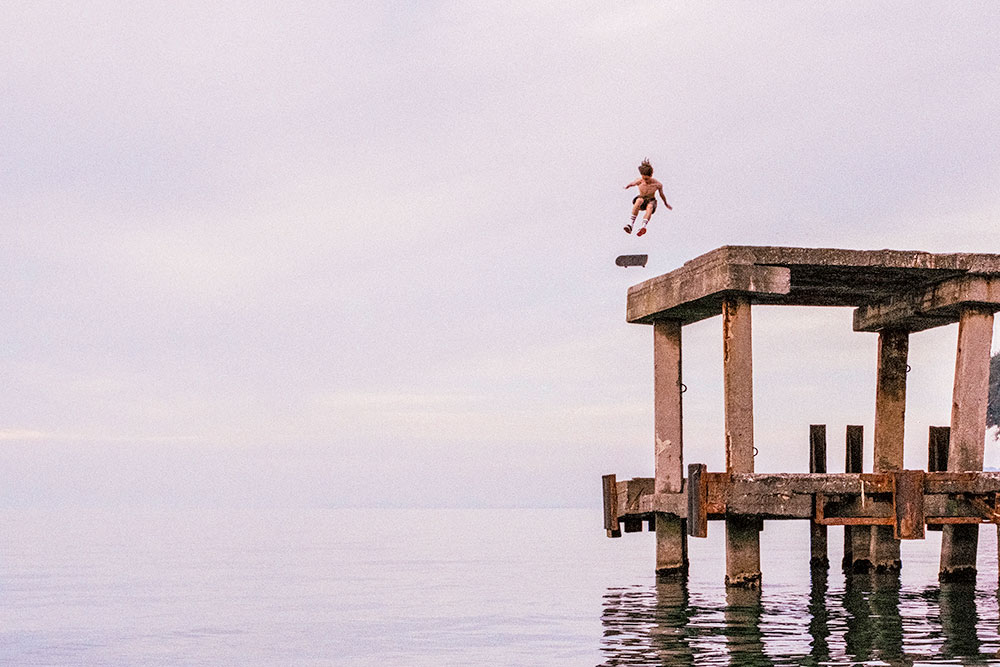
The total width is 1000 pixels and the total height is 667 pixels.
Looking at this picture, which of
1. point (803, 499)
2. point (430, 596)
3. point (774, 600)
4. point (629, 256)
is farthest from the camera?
point (430, 596)

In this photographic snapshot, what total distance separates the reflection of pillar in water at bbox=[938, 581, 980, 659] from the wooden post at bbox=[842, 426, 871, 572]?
3096 mm

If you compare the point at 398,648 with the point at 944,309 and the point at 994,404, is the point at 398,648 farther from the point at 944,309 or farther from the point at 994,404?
the point at 994,404

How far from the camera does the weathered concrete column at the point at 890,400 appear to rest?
3175cm

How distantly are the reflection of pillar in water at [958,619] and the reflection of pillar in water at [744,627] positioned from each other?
112 inches

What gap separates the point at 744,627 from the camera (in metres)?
25.1

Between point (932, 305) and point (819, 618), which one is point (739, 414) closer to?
point (819, 618)

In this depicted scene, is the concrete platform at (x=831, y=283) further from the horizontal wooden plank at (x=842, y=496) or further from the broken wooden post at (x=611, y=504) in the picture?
the broken wooden post at (x=611, y=504)

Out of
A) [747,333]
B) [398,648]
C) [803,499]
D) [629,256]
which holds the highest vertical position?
[629,256]

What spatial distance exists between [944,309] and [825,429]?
4913 millimetres

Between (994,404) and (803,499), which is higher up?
(994,404)

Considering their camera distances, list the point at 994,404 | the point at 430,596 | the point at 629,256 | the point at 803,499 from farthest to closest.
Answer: the point at 994,404
the point at 430,596
the point at 629,256
the point at 803,499

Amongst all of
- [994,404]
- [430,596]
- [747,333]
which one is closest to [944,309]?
[747,333]

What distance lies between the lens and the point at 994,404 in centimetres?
10712

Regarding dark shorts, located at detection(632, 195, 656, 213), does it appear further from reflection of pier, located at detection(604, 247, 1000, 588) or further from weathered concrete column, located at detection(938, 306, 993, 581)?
weathered concrete column, located at detection(938, 306, 993, 581)
